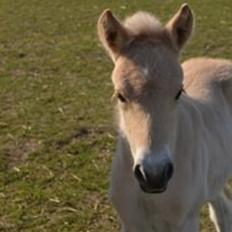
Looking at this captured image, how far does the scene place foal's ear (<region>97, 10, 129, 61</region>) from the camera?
3812mm

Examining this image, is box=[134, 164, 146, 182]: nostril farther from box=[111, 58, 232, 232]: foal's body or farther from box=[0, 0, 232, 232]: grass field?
box=[0, 0, 232, 232]: grass field

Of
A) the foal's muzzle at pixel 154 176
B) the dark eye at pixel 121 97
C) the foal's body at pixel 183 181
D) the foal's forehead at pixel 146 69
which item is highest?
the foal's forehead at pixel 146 69

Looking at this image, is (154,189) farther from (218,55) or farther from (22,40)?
(22,40)

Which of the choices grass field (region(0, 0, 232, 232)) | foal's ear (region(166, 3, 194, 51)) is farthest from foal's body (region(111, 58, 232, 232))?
grass field (region(0, 0, 232, 232))

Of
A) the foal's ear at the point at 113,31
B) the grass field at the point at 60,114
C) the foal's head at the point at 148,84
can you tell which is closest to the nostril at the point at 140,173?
the foal's head at the point at 148,84

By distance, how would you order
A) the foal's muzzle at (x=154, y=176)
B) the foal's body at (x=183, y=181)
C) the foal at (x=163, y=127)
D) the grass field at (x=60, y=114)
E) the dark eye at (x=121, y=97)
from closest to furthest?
the foal's muzzle at (x=154, y=176)
the foal at (x=163, y=127)
the dark eye at (x=121, y=97)
the foal's body at (x=183, y=181)
the grass field at (x=60, y=114)

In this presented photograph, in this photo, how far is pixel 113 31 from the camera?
12.6 ft

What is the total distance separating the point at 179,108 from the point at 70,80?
4.22 metres

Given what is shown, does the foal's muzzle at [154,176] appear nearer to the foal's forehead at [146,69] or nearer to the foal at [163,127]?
the foal at [163,127]

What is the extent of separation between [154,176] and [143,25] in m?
0.95

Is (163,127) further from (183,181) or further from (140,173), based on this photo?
(183,181)

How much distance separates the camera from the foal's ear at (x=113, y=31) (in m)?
3.81

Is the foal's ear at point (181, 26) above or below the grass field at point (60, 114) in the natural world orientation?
above

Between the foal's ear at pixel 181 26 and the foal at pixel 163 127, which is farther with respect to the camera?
the foal's ear at pixel 181 26
